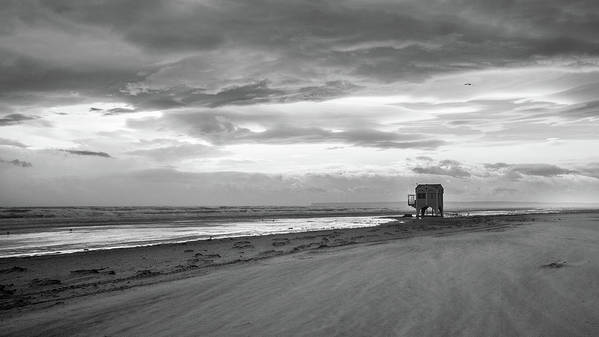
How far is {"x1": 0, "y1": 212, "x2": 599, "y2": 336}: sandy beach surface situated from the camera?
19.6ft

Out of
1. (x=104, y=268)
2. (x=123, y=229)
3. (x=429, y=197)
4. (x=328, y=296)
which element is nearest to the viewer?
(x=328, y=296)

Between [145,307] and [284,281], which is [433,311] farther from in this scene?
[145,307]

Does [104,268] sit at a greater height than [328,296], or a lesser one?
lesser

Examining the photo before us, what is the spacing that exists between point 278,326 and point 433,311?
239cm

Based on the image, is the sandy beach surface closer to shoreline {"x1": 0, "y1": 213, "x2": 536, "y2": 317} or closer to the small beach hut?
shoreline {"x1": 0, "y1": 213, "x2": 536, "y2": 317}

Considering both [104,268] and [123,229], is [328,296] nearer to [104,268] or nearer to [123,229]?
[104,268]

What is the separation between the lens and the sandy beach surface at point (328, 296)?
596 centimetres

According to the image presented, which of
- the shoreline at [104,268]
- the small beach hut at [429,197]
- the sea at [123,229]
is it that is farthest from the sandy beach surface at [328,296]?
the small beach hut at [429,197]

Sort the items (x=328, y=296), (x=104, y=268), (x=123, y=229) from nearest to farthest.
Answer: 1. (x=328, y=296)
2. (x=104, y=268)
3. (x=123, y=229)

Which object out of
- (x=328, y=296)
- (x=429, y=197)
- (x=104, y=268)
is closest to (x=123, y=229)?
(x=104, y=268)

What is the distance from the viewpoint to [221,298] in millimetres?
8141

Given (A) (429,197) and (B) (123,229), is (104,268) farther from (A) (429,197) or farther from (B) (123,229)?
(A) (429,197)

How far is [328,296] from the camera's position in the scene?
7707 millimetres

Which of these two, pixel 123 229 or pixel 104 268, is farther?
pixel 123 229
